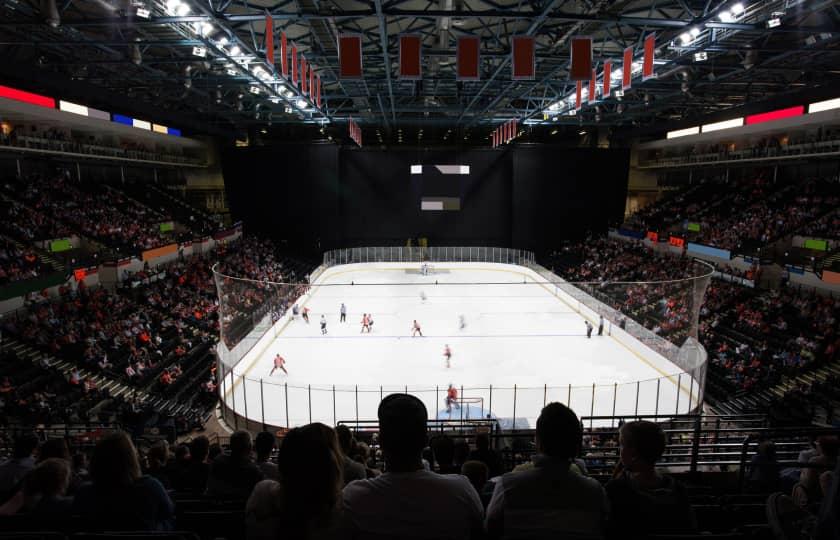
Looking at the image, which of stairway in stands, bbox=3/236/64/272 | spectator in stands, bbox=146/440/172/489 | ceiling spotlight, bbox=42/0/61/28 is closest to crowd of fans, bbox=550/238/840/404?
spectator in stands, bbox=146/440/172/489

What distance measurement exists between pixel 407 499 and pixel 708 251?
1354 inches

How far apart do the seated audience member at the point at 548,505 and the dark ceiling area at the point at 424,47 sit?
523 inches

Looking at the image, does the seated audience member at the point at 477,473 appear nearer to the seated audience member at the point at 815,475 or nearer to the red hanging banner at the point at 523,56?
the seated audience member at the point at 815,475

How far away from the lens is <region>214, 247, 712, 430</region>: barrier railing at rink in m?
14.4

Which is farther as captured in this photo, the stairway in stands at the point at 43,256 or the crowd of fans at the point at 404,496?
the stairway in stands at the point at 43,256

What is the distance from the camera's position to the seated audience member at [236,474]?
4.11m

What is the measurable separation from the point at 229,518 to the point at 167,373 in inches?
609

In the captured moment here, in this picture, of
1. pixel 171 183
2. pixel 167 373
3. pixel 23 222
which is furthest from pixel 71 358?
pixel 171 183

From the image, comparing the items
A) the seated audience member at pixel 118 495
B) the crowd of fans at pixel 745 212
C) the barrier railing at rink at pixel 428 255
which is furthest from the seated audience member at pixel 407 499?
the barrier railing at rink at pixel 428 255

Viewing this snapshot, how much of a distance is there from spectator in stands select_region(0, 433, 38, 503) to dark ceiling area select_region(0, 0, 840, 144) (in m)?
12.1

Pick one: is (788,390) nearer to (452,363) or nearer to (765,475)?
(452,363)

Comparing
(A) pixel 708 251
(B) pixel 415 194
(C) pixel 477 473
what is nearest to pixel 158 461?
(C) pixel 477 473

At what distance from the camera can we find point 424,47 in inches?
804

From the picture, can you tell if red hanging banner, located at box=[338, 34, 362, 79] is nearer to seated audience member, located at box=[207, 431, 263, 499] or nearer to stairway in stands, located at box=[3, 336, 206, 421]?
seated audience member, located at box=[207, 431, 263, 499]
